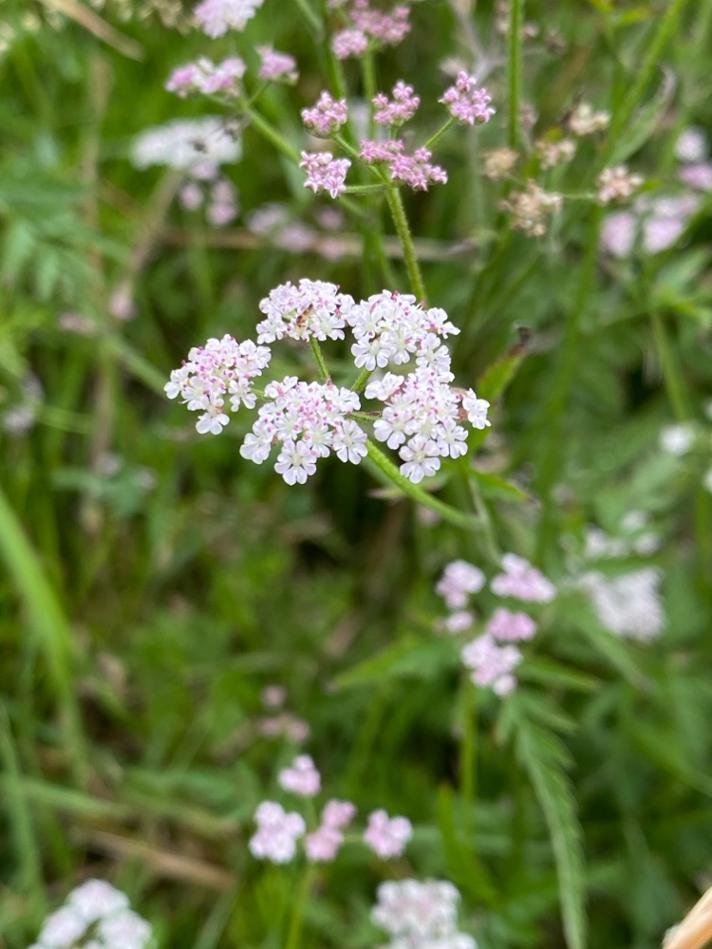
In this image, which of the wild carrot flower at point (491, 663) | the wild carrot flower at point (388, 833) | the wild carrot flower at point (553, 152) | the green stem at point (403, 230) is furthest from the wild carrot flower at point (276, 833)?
the wild carrot flower at point (553, 152)

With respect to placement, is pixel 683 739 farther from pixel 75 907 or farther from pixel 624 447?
pixel 75 907

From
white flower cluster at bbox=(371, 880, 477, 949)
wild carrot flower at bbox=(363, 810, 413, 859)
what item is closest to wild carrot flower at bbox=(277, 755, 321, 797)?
wild carrot flower at bbox=(363, 810, 413, 859)

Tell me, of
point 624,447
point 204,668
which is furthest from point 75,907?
point 624,447

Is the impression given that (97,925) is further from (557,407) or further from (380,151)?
(380,151)

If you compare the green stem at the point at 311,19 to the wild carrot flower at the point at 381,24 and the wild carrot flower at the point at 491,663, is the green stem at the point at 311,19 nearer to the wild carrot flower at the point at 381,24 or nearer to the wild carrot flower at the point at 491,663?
the wild carrot flower at the point at 381,24

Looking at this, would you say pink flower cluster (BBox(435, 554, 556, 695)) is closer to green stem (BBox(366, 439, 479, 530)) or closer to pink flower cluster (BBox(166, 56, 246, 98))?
green stem (BBox(366, 439, 479, 530))

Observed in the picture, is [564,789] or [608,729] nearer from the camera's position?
[564,789]

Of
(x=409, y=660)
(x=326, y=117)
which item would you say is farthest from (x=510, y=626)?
(x=326, y=117)
